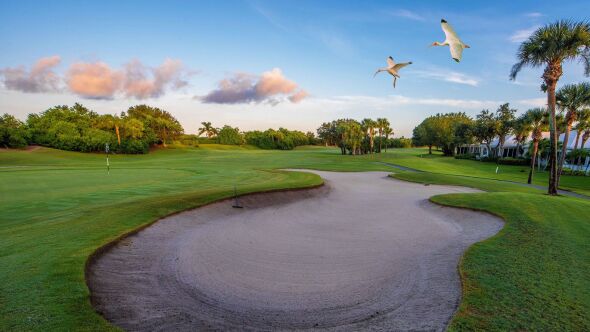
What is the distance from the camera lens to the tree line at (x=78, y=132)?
6525cm

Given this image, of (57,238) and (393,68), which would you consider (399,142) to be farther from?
(57,238)

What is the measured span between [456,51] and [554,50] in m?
19.1

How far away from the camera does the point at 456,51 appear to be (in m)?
6.10

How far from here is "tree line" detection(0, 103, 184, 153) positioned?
65.2m

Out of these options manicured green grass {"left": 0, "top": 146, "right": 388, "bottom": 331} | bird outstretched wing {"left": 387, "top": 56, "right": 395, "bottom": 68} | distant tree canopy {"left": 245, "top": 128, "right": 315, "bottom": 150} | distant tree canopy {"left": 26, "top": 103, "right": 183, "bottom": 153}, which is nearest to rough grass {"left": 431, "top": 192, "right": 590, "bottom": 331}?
bird outstretched wing {"left": 387, "top": 56, "right": 395, "bottom": 68}

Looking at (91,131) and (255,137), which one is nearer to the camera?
(91,131)

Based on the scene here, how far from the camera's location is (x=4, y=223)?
34.1ft

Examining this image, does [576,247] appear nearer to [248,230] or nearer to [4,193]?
[248,230]

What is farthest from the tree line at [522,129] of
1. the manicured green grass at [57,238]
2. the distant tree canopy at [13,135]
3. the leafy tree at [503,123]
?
the distant tree canopy at [13,135]

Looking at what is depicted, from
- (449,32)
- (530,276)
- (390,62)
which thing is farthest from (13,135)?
(530,276)

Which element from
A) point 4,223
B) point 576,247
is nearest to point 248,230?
point 4,223

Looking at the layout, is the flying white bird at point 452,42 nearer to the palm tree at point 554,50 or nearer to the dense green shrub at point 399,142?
the palm tree at point 554,50

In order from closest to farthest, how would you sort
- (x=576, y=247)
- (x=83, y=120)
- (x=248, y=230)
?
(x=576, y=247) → (x=248, y=230) → (x=83, y=120)

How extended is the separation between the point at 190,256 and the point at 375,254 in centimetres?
568
